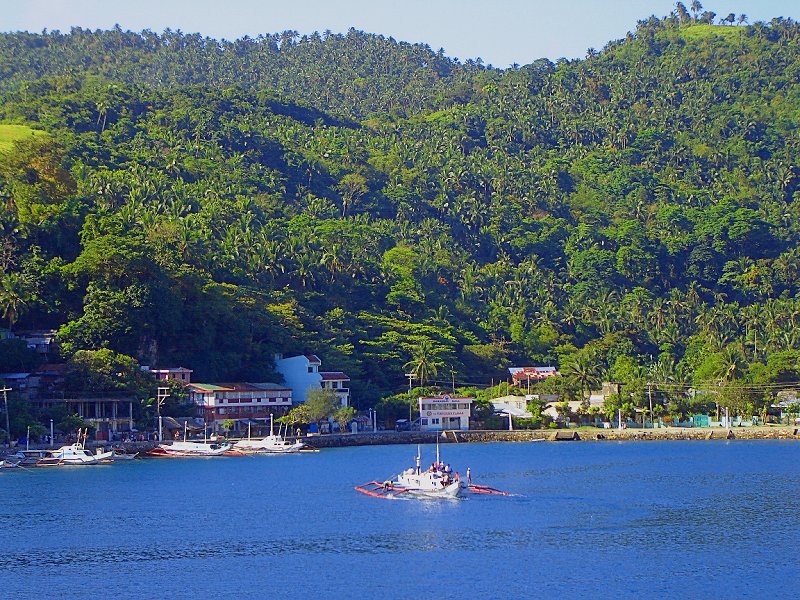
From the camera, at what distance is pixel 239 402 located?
100875 mm

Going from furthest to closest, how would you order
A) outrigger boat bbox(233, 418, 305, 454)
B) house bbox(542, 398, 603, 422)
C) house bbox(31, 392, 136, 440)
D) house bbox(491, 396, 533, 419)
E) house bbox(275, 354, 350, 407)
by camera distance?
house bbox(542, 398, 603, 422), house bbox(491, 396, 533, 419), house bbox(275, 354, 350, 407), outrigger boat bbox(233, 418, 305, 454), house bbox(31, 392, 136, 440)

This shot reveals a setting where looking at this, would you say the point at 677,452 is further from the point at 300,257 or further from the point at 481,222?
the point at 481,222

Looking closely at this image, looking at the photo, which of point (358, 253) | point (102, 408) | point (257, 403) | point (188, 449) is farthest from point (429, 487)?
point (358, 253)

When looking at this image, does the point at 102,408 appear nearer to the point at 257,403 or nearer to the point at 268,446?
the point at 268,446

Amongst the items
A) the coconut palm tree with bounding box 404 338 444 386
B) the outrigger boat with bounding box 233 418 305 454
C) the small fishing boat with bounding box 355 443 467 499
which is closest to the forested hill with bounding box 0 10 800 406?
the coconut palm tree with bounding box 404 338 444 386

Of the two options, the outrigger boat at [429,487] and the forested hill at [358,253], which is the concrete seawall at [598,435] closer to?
the forested hill at [358,253]

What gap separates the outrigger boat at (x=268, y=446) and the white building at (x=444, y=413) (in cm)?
1640

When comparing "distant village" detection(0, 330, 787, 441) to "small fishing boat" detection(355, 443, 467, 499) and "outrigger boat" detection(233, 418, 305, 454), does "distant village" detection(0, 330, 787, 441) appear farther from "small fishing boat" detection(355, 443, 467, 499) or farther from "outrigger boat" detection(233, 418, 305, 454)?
"small fishing boat" detection(355, 443, 467, 499)

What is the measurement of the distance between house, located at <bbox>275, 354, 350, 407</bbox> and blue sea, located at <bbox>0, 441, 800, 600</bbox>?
26.4 m

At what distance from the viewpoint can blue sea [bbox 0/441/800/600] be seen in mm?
43750

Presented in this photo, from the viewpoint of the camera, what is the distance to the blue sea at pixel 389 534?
43750 millimetres

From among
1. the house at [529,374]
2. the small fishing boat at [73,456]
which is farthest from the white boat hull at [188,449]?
the house at [529,374]

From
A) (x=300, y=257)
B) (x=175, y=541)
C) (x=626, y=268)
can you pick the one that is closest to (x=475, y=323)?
(x=300, y=257)

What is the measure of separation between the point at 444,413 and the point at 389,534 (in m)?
57.9
